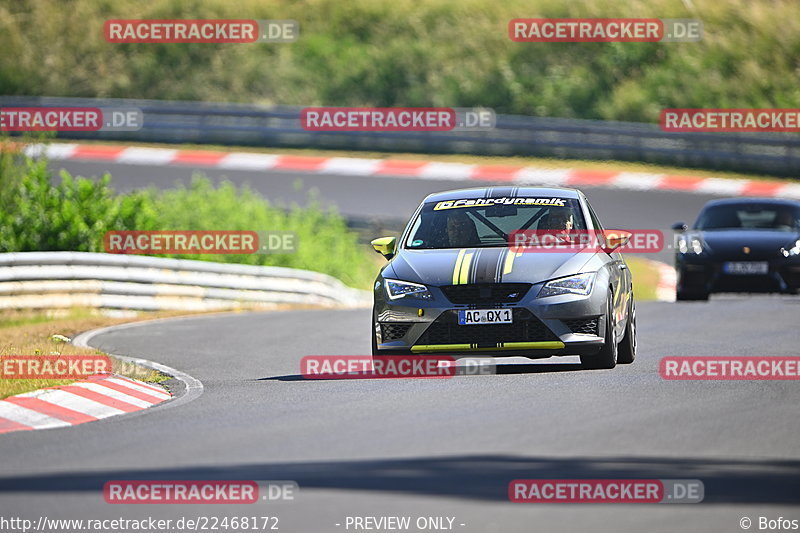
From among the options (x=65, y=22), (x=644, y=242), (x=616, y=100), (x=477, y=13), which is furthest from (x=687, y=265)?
(x=65, y=22)

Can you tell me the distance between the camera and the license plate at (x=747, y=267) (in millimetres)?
18875

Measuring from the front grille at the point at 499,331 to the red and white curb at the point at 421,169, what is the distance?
1921cm

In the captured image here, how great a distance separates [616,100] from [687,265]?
68.1 ft

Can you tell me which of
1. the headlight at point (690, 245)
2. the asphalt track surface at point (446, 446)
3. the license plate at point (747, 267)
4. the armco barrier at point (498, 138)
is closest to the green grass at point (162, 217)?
the armco barrier at point (498, 138)

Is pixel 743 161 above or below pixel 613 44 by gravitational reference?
below

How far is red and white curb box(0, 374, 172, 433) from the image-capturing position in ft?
34.0

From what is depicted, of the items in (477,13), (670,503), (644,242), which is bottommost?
(670,503)

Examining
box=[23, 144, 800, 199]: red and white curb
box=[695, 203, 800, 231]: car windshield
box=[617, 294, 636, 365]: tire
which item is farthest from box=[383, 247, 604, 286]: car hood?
box=[23, 144, 800, 199]: red and white curb

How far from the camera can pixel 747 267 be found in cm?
1894

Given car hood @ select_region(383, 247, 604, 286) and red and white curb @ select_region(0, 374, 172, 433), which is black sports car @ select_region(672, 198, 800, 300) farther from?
red and white curb @ select_region(0, 374, 172, 433)

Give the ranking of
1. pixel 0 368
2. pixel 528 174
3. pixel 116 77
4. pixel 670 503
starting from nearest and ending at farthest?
1. pixel 670 503
2. pixel 0 368
3. pixel 528 174
4. pixel 116 77

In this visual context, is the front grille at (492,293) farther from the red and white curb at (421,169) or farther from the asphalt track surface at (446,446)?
the red and white curb at (421,169)

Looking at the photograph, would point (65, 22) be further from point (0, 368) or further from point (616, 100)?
point (0, 368)

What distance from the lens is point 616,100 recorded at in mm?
39844
